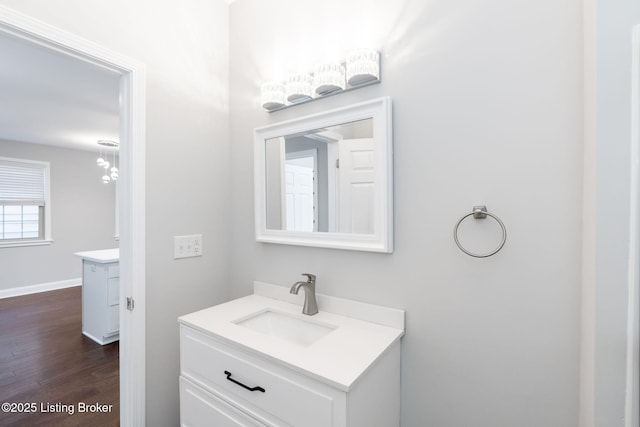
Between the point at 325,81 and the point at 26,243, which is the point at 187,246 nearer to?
the point at 325,81

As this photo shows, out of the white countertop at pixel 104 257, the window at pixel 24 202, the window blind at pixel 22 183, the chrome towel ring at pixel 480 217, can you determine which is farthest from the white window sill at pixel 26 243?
the chrome towel ring at pixel 480 217

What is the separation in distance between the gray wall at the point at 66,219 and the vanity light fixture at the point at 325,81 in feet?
17.5

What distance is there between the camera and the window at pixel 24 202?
4461 millimetres

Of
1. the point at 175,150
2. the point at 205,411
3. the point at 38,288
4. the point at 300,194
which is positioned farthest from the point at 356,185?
the point at 38,288

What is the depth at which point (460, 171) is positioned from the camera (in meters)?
1.06

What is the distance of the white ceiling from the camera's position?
2141 mm

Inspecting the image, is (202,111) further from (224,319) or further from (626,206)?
(626,206)

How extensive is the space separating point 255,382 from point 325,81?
124cm

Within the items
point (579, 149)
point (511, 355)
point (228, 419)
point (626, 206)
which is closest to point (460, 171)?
point (579, 149)

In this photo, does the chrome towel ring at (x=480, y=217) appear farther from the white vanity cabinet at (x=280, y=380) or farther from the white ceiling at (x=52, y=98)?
the white ceiling at (x=52, y=98)

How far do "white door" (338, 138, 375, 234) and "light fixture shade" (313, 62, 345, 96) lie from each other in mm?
246

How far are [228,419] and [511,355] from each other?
1021 millimetres

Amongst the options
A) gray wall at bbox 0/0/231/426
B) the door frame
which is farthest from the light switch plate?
the door frame

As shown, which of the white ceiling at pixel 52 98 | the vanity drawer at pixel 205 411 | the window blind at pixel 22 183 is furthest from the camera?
the window blind at pixel 22 183
